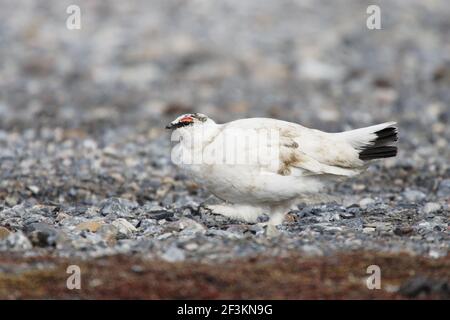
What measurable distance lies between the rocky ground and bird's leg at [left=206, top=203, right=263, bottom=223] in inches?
4.8

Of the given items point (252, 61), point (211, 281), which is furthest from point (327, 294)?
point (252, 61)

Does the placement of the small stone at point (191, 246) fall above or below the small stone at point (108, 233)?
below

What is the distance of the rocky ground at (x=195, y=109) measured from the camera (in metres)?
8.38

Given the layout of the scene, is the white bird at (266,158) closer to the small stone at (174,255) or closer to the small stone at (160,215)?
the small stone at (160,215)

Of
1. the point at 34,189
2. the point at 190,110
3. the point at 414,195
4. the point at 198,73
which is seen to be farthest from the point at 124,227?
the point at 198,73

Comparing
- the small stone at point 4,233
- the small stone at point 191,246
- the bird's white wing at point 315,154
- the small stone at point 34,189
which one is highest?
the bird's white wing at point 315,154

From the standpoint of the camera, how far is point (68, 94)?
770 inches

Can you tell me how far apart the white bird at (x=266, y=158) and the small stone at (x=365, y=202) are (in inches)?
53.9

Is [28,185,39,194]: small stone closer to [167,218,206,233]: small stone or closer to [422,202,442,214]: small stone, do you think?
[167,218,206,233]: small stone

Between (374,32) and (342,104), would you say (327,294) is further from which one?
(374,32)

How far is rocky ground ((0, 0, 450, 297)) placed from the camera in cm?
838

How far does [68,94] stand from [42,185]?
26.6 ft

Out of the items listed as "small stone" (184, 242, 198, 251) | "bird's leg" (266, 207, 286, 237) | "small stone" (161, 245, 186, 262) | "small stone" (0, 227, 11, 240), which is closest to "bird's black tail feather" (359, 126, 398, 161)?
"bird's leg" (266, 207, 286, 237)

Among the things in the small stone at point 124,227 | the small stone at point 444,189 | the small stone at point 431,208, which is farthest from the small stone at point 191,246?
the small stone at point 444,189
